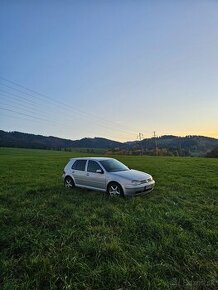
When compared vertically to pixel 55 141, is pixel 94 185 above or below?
below

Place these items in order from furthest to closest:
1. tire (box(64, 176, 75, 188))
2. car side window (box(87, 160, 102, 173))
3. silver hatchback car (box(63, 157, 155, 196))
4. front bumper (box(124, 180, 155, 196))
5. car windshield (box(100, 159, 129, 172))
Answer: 1. tire (box(64, 176, 75, 188))
2. car side window (box(87, 160, 102, 173))
3. car windshield (box(100, 159, 129, 172))
4. silver hatchback car (box(63, 157, 155, 196))
5. front bumper (box(124, 180, 155, 196))

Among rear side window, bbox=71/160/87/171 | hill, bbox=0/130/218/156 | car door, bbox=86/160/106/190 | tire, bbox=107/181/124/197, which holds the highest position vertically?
hill, bbox=0/130/218/156

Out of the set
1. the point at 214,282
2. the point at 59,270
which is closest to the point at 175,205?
the point at 214,282

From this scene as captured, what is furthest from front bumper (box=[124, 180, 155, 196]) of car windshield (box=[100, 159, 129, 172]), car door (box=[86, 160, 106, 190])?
car windshield (box=[100, 159, 129, 172])

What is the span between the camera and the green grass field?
12.8 ft

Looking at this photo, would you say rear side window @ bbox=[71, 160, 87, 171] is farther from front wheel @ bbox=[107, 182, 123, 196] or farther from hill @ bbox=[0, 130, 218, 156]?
hill @ bbox=[0, 130, 218, 156]

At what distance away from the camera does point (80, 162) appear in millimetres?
11953

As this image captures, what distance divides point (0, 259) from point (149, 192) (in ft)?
23.7

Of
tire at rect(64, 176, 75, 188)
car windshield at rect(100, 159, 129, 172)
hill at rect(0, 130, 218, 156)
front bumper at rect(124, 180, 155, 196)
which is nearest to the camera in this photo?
front bumper at rect(124, 180, 155, 196)

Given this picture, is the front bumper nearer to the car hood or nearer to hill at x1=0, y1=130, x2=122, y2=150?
the car hood

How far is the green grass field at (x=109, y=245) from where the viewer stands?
12.8 feet

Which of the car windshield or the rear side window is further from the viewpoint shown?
the rear side window

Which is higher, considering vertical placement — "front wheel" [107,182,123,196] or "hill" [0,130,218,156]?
"hill" [0,130,218,156]

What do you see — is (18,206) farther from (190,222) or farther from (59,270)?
(190,222)
